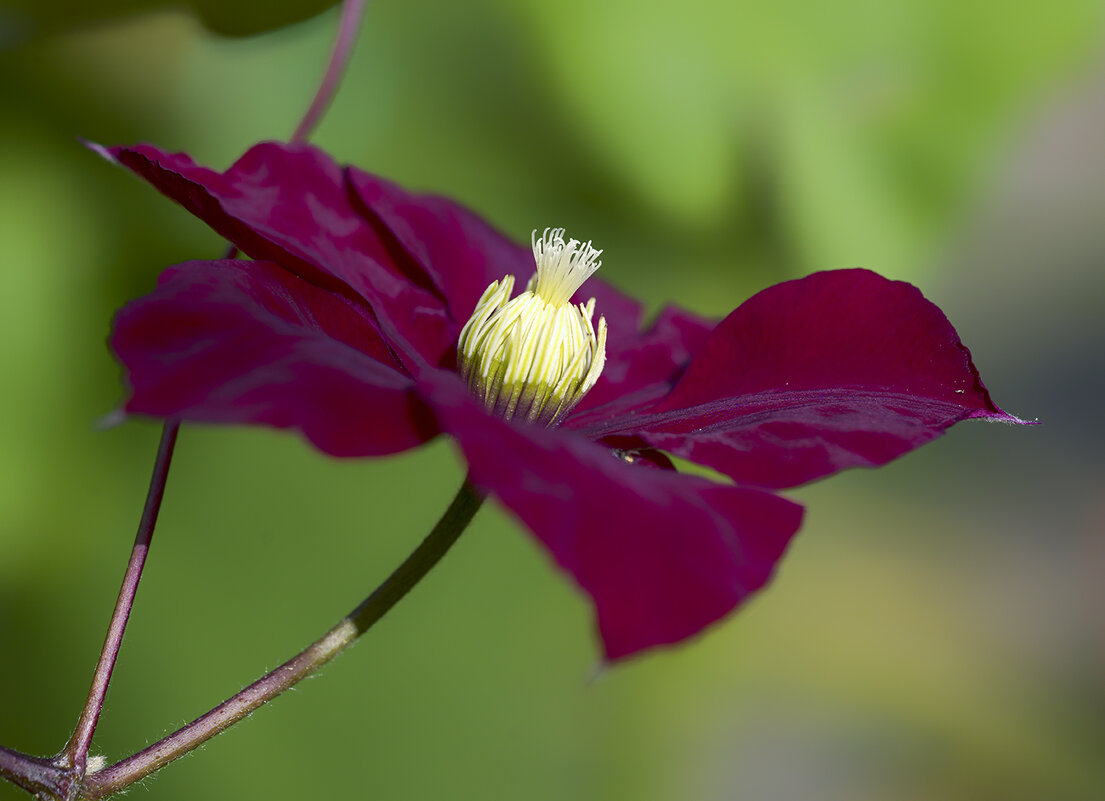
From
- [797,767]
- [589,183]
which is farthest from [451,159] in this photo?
[797,767]

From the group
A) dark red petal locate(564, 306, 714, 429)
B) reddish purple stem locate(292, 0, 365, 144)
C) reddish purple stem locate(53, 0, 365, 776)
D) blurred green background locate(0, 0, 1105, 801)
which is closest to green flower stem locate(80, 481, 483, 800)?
reddish purple stem locate(53, 0, 365, 776)

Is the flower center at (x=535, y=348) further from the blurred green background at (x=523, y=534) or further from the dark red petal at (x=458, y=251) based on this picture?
the blurred green background at (x=523, y=534)

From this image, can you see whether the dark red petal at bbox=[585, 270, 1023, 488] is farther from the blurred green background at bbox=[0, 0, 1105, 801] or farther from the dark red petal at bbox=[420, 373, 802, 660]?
the blurred green background at bbox=[0, 0, 1105, 801]

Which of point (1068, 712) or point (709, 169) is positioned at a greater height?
point (709, 169)

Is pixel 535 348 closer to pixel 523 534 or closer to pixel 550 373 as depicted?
pixel 550 373

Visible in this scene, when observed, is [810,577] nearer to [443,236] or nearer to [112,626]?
[443,236]
